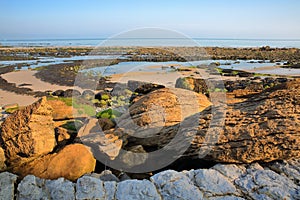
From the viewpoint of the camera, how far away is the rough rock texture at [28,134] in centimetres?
615

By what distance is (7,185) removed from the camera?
4.88 m

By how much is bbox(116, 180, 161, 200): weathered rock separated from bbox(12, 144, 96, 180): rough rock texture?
1158 millimetres

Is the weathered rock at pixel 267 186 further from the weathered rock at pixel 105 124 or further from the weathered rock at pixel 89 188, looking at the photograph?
the weathered rock at pixel 105 124

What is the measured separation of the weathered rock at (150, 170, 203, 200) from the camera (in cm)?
457

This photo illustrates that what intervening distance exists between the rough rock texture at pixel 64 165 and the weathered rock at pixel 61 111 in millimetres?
2422

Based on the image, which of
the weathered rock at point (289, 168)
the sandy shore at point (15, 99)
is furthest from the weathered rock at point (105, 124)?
the sandy shore at point (15, 99)

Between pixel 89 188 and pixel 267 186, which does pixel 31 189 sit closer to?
pixel 89 188

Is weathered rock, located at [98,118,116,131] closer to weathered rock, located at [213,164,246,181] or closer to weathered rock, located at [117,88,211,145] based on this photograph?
weathered rock, located at [117,88,211,145]

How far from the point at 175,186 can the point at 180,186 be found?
10 cm

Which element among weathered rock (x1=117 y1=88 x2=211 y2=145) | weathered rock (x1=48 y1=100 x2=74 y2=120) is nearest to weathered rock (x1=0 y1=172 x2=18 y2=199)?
weathered rock (x1=117 y1=88 x2=211 y2=145)

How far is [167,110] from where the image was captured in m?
6.74

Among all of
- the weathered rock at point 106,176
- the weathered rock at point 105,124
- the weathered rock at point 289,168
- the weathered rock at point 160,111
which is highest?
the weathered rock at point 160,111

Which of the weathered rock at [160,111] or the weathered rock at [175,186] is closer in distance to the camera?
the weathered rock at [175,186]

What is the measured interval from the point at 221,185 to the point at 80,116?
227 inches
